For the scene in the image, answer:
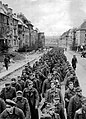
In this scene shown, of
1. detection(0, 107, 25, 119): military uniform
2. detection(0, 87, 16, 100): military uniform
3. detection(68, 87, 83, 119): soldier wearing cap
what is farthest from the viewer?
detection(0, 87, 16, 100): military uniform

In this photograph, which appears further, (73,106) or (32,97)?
(32,97)

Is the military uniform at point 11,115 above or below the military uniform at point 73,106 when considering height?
above

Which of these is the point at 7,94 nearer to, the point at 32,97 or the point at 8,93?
the point at 8,93

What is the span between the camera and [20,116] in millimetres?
6758

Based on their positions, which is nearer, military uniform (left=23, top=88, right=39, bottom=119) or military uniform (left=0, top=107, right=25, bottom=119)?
military uniform (left=0, top=107, right=25, bottom=119)

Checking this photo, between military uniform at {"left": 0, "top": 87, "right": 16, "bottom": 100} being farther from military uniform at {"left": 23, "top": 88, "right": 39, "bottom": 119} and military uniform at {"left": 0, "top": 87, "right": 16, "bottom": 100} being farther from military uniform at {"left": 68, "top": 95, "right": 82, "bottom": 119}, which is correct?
military uniform at {"left": 68, "top": 95, "right": 82, "bottom": 119}

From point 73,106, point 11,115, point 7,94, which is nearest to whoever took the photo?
point 11,115

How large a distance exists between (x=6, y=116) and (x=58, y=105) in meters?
1.54

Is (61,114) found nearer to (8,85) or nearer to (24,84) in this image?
(8,85)

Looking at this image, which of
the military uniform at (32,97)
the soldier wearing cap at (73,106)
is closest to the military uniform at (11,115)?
the soldier wearing cap at (73,106)

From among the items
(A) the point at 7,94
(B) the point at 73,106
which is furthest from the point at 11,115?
(A) the point at 7,94

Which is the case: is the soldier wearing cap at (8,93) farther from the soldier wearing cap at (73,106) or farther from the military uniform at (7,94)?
the soldier wearing cap at (73,106)

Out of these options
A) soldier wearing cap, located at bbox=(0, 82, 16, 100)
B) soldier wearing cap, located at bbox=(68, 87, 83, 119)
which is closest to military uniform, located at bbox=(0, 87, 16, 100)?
soldier wearing cap, located at bbox=(0, 82, 16, 100)

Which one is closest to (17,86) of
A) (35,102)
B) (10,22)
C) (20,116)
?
(35,102)
